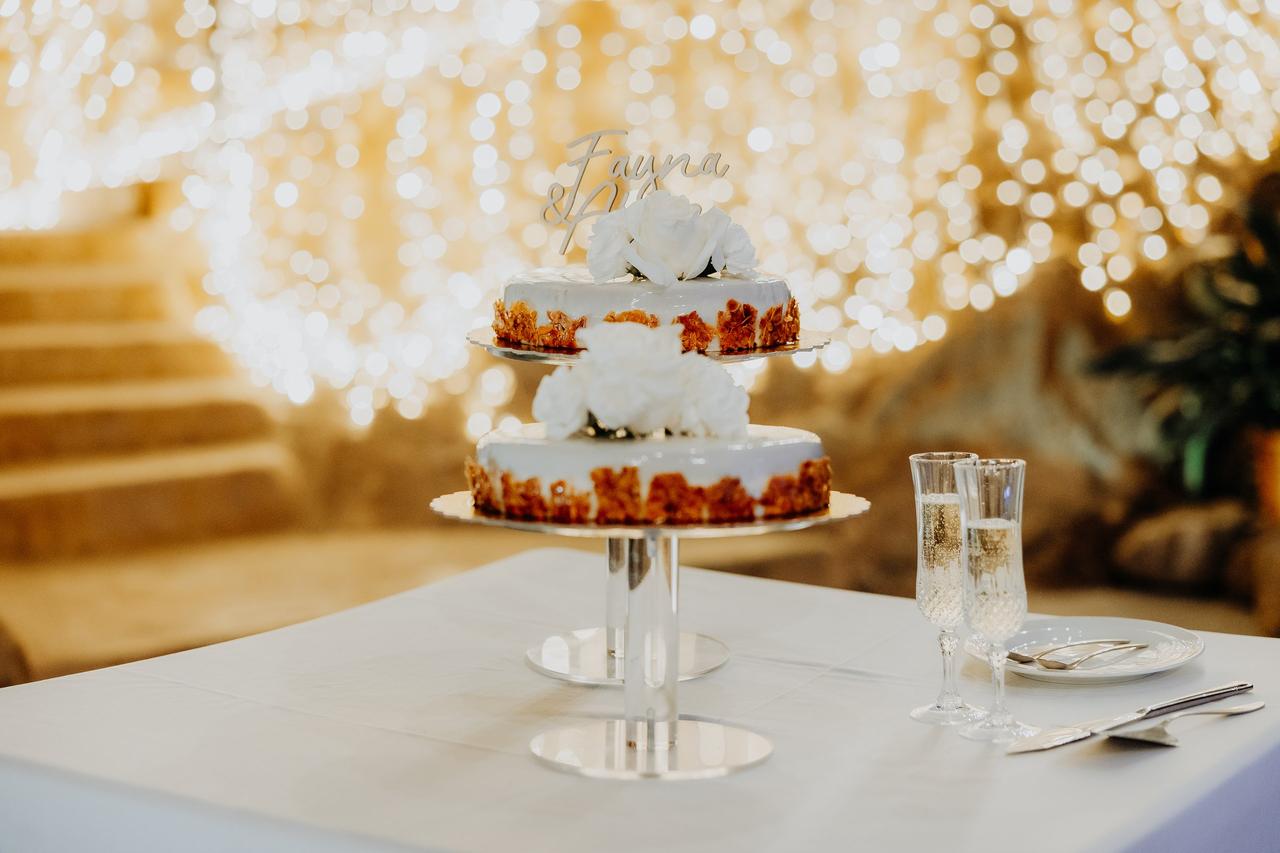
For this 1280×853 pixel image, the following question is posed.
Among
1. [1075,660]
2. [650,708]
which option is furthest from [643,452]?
[1075,660]

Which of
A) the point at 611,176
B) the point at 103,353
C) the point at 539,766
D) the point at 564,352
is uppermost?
the point at 611,176

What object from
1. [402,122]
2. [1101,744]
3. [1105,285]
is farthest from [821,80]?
[1101,744]

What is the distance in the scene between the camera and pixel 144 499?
5.88 meters

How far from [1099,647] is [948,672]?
0.33 m

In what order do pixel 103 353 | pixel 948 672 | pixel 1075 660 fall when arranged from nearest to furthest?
pixel 948 672 → pixel 1075 660 → pixel 103 353

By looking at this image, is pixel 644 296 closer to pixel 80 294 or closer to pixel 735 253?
pixel 735 253

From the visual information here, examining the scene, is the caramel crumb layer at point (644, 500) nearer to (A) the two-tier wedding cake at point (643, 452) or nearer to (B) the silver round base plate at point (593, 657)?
(A) the two-tier wedding cake at point (643, 452)

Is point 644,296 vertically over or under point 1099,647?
over

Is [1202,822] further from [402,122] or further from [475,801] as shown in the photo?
[402,122]

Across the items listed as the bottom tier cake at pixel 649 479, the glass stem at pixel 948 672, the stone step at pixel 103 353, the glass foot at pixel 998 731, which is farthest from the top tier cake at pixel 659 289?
the stone step at pixel 103 353

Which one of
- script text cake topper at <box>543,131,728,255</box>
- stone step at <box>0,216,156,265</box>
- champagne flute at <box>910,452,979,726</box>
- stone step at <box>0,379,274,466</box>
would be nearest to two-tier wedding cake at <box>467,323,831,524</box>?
champagne flute at <box>910,452,979,726</box>

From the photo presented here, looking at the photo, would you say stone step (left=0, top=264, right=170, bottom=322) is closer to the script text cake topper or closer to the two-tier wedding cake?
the script text cake topper

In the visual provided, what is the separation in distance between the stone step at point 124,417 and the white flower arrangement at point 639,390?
4696 millimetres

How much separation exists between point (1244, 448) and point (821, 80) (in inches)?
89.3
